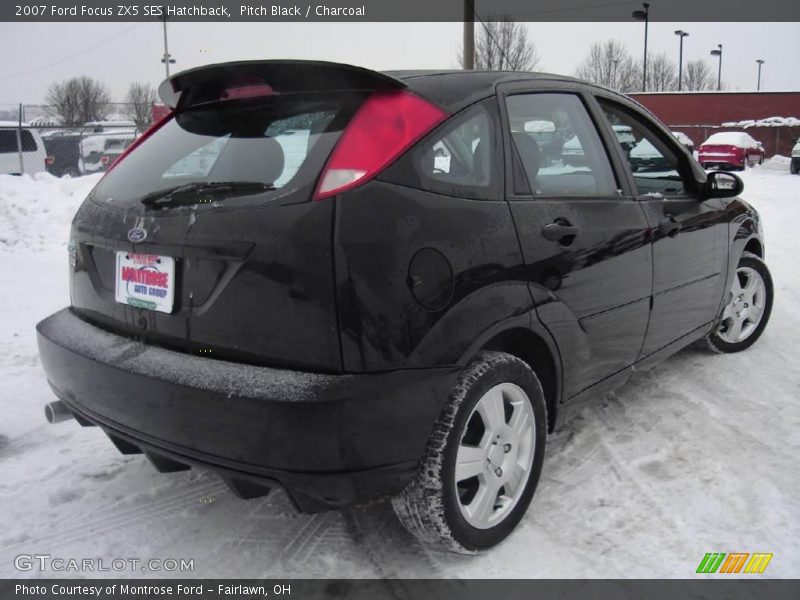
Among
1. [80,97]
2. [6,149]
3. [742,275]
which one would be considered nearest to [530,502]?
[742,275]

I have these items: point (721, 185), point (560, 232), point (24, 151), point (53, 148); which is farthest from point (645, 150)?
point (53, 148)

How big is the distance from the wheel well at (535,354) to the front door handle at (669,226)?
1.05 metres

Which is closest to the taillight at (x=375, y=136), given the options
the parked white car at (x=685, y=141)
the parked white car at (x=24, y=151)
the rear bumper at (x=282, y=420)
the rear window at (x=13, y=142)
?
the rear bumper at (x=282, y=420)

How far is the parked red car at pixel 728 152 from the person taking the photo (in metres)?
26.5

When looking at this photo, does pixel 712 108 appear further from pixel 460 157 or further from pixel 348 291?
pixel 348 291

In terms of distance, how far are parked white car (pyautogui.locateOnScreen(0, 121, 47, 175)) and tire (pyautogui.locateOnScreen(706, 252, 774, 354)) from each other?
17449mm

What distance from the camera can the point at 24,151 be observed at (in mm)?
17734

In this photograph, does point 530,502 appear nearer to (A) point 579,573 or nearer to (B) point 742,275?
(A) point 579,573

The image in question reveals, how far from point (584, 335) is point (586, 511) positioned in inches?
27.1

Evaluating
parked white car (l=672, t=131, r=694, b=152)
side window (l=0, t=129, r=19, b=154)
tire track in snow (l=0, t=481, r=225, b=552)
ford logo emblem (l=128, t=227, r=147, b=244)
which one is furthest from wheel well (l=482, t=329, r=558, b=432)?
side window (l=0, t=129, r=19, b=154)

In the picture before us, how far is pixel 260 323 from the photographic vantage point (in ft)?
6.76

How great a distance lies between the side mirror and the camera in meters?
3.80

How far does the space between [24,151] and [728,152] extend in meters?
23.9

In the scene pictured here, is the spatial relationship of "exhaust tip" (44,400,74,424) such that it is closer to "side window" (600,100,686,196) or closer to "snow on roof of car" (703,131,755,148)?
"side window" (600,100,686,196)
